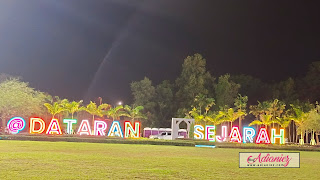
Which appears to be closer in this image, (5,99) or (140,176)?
(140,176)

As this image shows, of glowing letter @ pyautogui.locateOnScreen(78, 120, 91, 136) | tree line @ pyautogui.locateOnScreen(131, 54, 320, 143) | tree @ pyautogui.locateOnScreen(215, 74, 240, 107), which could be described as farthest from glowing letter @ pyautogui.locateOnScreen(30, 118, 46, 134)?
tree @ pyautogui.locateOnScreen(215, 74, 240, 107)

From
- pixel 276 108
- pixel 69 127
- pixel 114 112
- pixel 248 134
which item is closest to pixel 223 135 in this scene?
pixel 248 134

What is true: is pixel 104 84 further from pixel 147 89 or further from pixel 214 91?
pixel 214 91

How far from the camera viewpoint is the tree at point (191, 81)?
70062 mm

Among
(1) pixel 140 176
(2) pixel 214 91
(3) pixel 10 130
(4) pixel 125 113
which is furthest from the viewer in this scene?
(2) pixel 214 91

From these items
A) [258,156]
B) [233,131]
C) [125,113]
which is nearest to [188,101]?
[125,113]

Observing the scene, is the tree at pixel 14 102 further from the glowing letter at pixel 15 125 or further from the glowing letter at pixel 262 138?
the glowing letter at pixel 262 138

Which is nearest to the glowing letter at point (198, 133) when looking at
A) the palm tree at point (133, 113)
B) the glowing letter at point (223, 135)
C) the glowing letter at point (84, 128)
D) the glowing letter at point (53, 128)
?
the glowing letter at point (223, 135)

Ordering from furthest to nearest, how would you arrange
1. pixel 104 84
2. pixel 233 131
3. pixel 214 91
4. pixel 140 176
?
pixel 104 84 < pixel 214 91 < pixel 233 131 < pixel 140 176

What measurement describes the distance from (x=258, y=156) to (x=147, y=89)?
56.3 metres

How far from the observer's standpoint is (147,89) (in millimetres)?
70312

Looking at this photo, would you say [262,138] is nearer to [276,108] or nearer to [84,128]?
[276,108]

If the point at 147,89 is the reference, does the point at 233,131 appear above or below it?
below

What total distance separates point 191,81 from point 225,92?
6149mm
